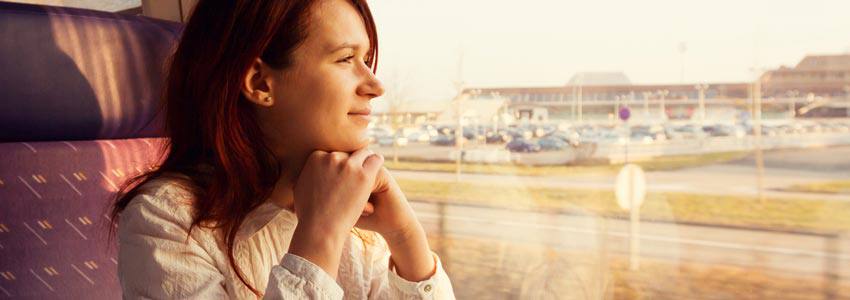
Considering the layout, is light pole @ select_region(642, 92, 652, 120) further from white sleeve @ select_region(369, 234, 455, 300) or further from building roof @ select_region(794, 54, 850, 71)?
white sleeve @ select_region(369, 234, 455, 300)

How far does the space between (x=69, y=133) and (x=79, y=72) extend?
10cm

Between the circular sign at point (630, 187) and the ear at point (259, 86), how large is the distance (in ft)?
4.56

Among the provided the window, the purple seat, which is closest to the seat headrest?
the purple seat

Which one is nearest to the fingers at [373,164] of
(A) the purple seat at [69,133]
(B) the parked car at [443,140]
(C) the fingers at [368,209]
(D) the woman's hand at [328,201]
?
(D) the woman's hand at [328,201]

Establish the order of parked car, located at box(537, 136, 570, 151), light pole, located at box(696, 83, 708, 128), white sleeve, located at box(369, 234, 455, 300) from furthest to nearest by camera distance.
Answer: parked car, located at box(537, 136, 570, 151)
light pole, located at box(696, 83, 708, 128)
white sleeve, located at box(369, 234, 455, 300)

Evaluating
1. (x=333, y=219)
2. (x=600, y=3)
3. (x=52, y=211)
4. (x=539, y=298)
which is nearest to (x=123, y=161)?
(x=52, y=211)

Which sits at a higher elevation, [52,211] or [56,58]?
[56,58]

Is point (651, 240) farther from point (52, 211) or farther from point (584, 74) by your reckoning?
point (52, 211)

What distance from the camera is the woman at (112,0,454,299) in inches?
26.7

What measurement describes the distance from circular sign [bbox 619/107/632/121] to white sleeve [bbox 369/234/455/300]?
109 centimetres

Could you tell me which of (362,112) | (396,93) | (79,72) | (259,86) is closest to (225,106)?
(259,86)

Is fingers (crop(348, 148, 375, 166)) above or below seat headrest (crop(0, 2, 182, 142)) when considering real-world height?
below

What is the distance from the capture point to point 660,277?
1.87m

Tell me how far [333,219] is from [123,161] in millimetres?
624
